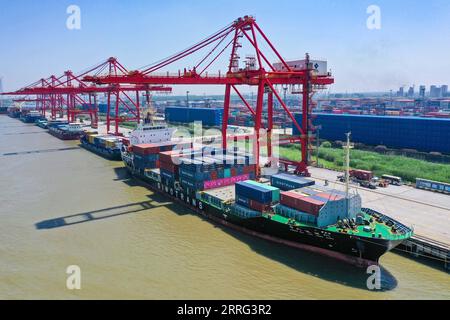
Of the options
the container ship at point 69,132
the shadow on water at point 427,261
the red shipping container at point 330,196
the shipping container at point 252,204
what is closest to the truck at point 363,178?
the red shipping container at point 330,196

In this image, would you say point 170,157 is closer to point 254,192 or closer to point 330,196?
point 254,192

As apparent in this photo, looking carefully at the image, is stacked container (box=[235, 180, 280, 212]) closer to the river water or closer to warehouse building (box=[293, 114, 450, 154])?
the river water

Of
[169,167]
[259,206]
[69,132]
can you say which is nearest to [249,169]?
[169,167]

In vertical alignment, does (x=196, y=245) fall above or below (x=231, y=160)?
below

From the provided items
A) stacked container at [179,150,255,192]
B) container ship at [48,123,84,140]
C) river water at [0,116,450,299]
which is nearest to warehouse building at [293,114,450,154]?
stacked container at [179,150,255,192]

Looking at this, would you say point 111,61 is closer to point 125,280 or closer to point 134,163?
point 134,163
